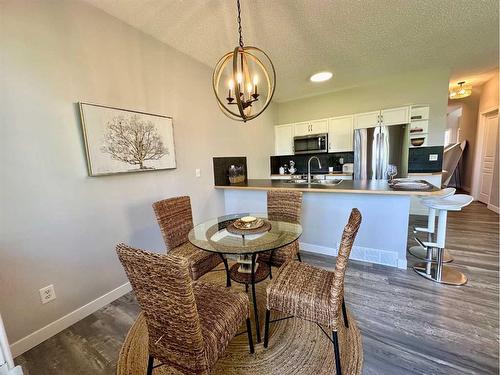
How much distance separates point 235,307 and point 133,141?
1.80m

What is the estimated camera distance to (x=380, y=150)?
3.96 m

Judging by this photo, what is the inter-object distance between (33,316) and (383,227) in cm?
324

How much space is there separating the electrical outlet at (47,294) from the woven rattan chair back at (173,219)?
867mm

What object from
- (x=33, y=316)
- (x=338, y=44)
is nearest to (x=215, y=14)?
(x=338, y=44)

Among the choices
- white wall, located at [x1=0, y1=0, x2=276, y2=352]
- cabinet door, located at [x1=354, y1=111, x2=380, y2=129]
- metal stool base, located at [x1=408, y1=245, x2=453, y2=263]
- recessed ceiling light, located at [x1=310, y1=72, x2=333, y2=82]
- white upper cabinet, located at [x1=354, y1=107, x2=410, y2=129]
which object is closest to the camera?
white wall, located at [x1=0, y1=0, x2=276, y2=352]

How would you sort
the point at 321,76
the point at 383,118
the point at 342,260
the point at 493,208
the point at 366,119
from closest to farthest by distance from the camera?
the point at 342,260 < the point at 321,76 < the point at 383,118 < the point at 366,119 < the point at 493,208

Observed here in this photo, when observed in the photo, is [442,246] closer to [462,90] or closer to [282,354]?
[282,354]

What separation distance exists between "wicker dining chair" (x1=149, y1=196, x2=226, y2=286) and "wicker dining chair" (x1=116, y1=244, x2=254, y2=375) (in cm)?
73

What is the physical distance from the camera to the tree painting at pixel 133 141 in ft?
6.45

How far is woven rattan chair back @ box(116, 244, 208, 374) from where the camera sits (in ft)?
2.79

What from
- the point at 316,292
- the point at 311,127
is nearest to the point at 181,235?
the point at 316,292

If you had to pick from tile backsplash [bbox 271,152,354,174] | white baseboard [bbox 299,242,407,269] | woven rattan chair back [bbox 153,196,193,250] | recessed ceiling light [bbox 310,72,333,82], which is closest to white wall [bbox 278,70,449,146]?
tile backsplash [bbox 271,152,354,174]

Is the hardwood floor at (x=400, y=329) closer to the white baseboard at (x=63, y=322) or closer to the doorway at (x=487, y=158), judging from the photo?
the white baseboard at (x=63, y=322)

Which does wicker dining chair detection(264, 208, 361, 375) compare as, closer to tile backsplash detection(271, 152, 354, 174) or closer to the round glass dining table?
the round glass dining table
